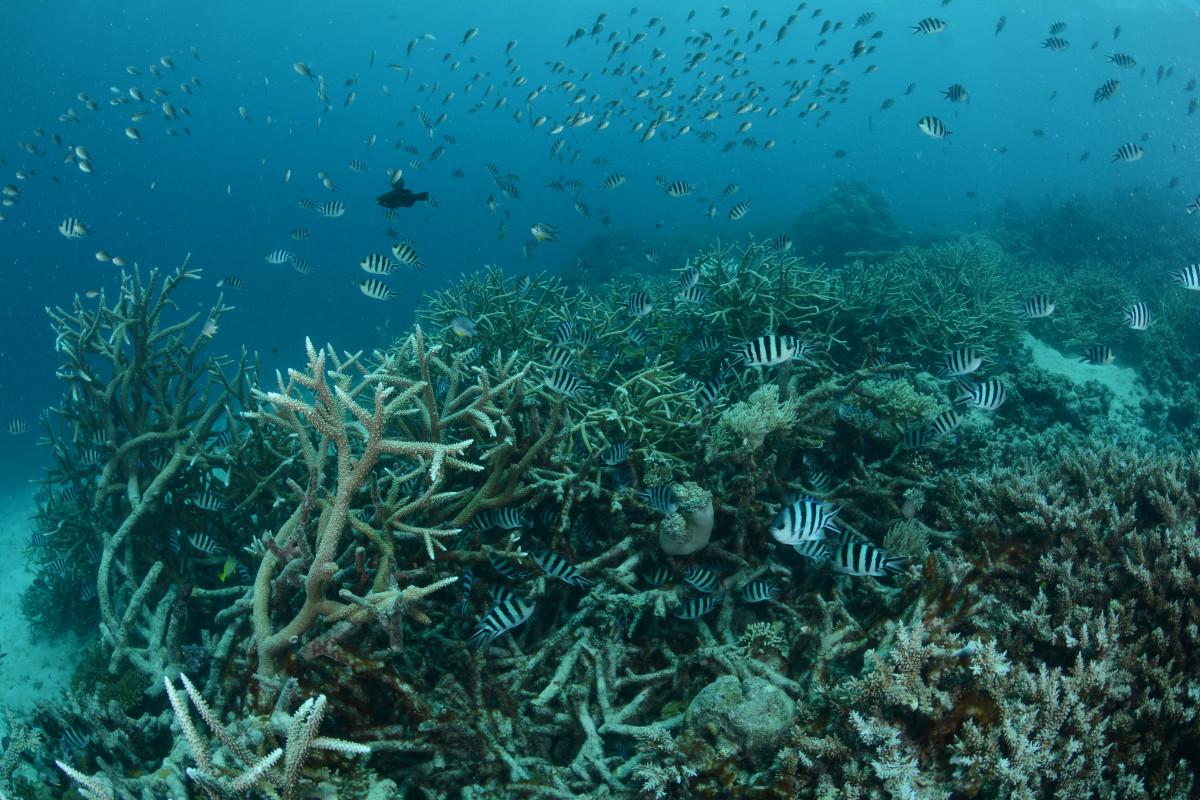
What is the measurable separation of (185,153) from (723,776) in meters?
118

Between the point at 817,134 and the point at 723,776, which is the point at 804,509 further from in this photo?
the point at 817,134

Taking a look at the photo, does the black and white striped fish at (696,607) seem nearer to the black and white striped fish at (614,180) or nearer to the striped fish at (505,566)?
the striped fish at (505,566)

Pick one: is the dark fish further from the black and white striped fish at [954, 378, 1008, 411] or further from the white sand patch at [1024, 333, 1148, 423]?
the white sand patch at [1024, 333, 1148, 423]

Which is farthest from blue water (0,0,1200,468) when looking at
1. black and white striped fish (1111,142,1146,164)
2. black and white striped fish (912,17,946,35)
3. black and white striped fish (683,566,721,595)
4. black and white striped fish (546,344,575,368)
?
black and white striped fish (683,566,721,595)

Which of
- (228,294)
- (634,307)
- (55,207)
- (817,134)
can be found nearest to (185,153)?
(55,207)

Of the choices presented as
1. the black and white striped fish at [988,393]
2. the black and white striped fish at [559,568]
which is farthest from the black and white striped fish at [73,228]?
the black and white striped fish at [988,393]

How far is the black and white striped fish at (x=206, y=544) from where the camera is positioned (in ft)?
16.7

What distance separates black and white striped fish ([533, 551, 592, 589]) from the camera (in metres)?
3.58

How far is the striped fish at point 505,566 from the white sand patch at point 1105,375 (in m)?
9.10

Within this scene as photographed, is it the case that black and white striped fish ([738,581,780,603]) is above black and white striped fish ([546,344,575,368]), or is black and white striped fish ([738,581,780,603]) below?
below

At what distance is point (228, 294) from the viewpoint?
4812 centimetres

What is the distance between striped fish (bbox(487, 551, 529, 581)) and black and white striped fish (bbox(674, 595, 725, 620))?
1.04 m

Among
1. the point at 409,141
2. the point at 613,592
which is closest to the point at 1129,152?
the point at 613,592

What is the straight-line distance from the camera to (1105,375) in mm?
10102
